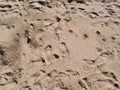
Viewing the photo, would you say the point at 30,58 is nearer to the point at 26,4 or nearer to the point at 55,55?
the point at 55,55

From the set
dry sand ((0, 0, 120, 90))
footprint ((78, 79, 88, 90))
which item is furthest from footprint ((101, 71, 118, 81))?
footprint ((78, 79, 88, 90))

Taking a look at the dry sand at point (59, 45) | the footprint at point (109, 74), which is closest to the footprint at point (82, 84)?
the dry sand at point (59, 45)

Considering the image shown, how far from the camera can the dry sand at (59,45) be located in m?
2.76

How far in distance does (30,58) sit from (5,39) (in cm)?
47

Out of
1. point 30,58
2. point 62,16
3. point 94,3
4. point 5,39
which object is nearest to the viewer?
point 30,58

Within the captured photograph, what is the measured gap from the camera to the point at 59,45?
311cm

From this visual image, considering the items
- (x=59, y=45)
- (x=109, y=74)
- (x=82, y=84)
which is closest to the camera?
(x=82, y=84)

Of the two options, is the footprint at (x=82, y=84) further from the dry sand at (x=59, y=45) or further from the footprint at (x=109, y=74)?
the footprint at (x=109, y=74)

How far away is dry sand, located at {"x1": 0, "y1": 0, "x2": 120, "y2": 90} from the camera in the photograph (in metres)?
2.76

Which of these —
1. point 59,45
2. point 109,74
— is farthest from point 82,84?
point 59,45

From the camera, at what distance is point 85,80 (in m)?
2.76

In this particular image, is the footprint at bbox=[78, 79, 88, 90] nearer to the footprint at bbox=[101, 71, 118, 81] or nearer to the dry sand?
the dry sand

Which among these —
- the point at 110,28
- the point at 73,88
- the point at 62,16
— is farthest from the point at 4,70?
the point at 110,28

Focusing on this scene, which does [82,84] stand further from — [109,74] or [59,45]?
[59,45]
